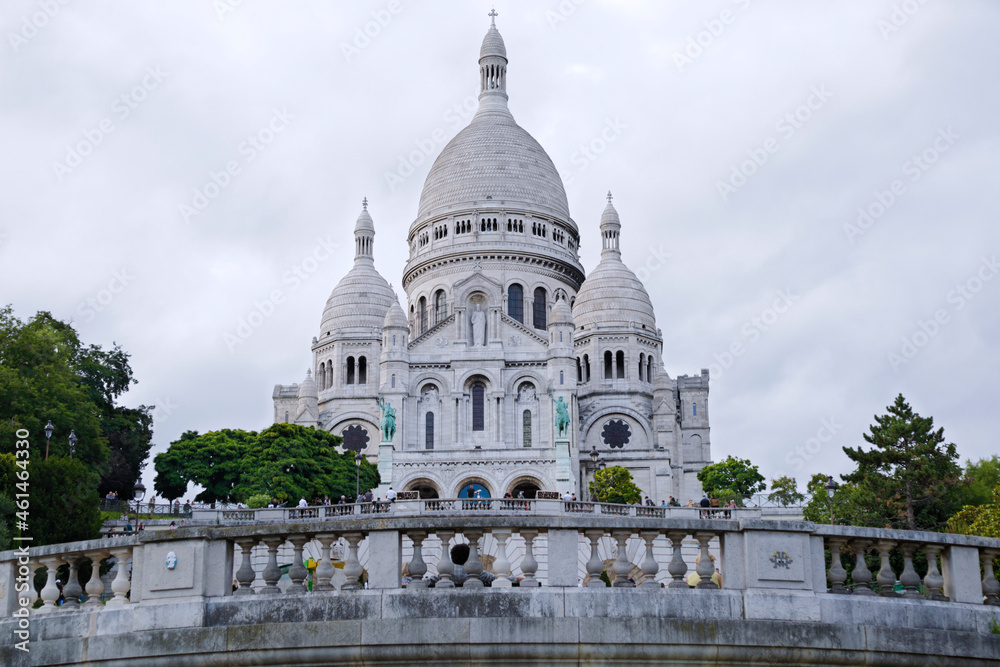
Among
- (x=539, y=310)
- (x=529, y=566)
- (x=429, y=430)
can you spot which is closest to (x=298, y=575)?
(x=529, y=566)

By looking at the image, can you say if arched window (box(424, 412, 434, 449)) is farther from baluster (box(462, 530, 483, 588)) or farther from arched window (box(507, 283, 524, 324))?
baluster (box(462, 530, 483, 588))

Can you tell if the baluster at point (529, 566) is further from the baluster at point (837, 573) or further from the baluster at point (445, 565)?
the baluster at point (837, 573)

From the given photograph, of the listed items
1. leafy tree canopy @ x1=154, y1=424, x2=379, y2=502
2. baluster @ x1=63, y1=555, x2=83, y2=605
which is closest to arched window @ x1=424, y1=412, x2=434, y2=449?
leafy tree canopy @ x1=154, y1=424, x2=379, y2=502

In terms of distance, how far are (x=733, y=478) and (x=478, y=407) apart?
15.6m

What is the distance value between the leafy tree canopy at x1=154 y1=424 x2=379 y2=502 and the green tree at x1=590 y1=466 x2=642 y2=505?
1219 centimetres

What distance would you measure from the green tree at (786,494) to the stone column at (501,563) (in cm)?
4537

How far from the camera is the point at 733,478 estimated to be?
69812 millimetres

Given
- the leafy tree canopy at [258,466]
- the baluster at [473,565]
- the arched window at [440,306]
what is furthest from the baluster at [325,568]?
the arched window at [440,306]

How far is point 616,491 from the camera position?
188 ft

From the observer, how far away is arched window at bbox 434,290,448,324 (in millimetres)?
82875

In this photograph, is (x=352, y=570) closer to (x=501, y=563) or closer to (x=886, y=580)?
(x=501, y=563)

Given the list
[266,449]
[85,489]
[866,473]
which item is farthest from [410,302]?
[85,489]

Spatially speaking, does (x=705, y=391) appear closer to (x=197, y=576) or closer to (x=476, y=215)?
(x=476, y=215)

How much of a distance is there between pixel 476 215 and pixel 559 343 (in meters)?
17.3
